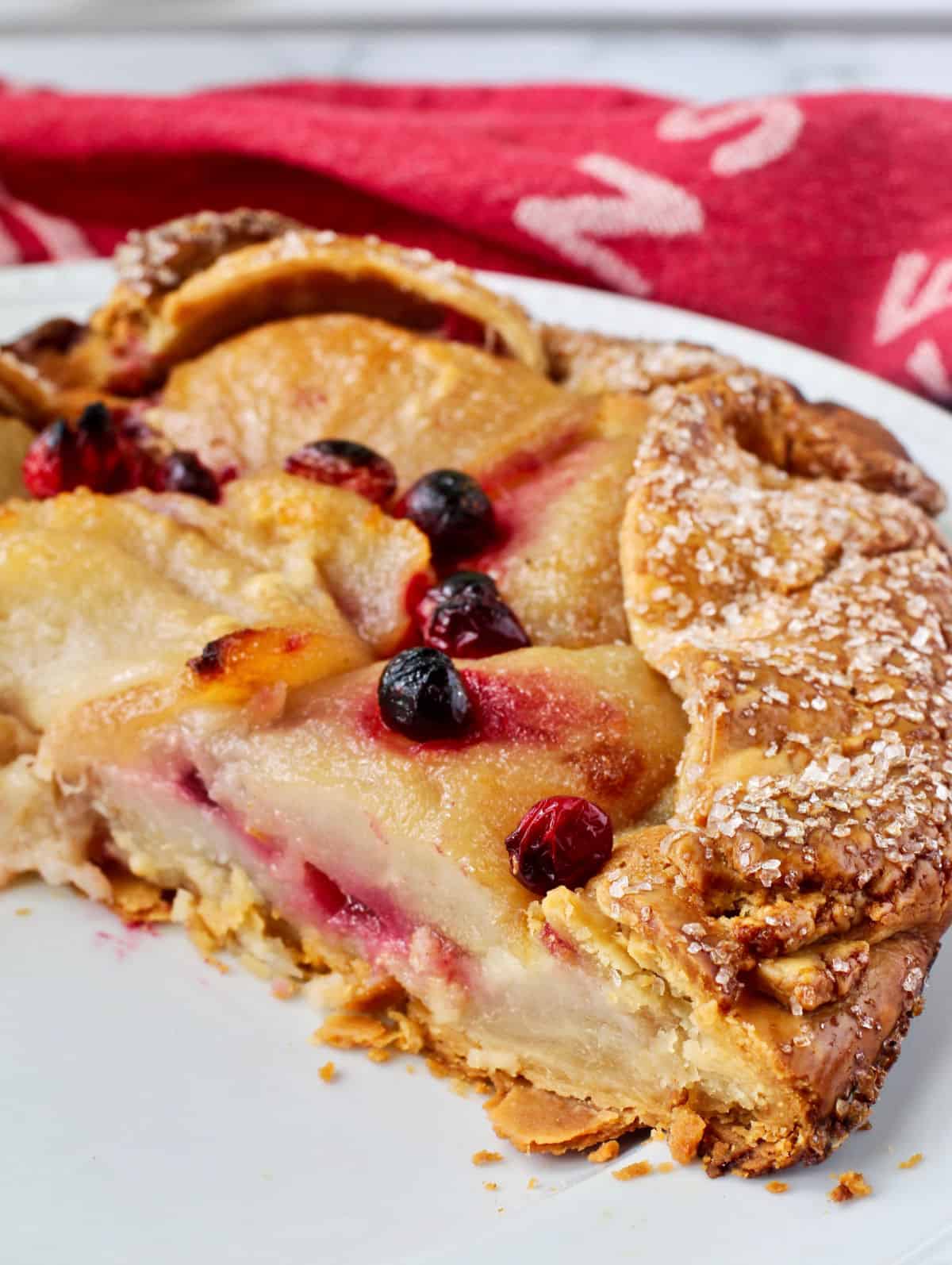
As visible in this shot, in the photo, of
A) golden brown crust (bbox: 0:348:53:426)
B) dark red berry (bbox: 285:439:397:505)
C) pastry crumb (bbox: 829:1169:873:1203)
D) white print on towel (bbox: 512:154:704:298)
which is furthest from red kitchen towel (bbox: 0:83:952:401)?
pastry crumb (bbox: 829:1169:873:1203)

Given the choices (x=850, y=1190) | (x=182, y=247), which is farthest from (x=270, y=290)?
(x=850, y=1190)

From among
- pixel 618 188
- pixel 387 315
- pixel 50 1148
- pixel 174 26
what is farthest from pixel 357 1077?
pixel 174 26

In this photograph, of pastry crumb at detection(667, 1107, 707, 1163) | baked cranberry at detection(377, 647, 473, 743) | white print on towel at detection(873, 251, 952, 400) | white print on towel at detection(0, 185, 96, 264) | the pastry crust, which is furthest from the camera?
white print on towel at detection(0, 185, 96, 264)

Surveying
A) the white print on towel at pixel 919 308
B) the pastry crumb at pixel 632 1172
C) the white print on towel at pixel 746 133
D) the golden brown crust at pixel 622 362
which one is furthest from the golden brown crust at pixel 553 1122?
the white print on towel at pixel 746 133

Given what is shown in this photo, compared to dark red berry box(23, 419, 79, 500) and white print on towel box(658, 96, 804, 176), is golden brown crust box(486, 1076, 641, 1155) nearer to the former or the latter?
dark red berry box(23, 419, 79, 500)

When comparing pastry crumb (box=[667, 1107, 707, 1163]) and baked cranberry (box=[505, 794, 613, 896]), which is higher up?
baked cranberry (box=[505, 794, 613, 896])

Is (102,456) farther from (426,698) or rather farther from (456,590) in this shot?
(426,698)

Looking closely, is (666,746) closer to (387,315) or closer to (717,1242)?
(717,1242)
